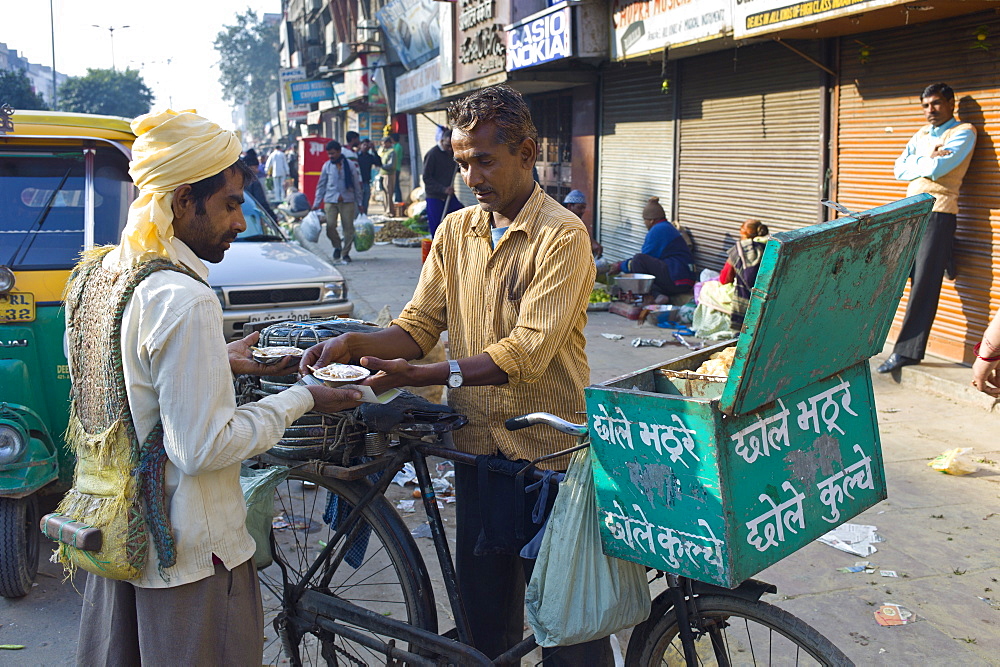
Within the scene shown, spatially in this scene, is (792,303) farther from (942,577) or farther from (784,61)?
(784,61)

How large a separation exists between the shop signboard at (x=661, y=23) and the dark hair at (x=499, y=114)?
6124 mm

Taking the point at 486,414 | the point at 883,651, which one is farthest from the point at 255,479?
the point at 883,651

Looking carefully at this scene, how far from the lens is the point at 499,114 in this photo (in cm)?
247

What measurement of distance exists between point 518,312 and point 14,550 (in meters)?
2.76

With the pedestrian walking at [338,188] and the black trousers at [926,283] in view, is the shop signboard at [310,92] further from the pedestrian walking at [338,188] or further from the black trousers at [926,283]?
the black trousers at [926,283]

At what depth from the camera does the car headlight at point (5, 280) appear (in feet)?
13.4

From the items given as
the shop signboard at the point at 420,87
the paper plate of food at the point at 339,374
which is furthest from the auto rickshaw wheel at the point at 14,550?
the shop signboard at the point at 420,87

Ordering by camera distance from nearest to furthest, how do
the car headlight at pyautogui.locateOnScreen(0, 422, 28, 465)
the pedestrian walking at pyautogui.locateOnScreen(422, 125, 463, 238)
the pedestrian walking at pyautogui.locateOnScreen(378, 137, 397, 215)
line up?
the car headlight at pyautogui.locateOnScreen(0, 422, 28, 465)
the pedestrian walking at pyautogui.locateOnScreen(422, 125, 463, 238)
the pedestrian walking at pyautogui.locateOnScreen(378, 137, 397, 215)

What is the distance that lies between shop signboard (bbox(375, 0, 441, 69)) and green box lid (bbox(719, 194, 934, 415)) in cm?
1793

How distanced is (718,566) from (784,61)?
7860mm

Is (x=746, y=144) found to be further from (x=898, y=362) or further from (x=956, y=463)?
(x=956, y=463)

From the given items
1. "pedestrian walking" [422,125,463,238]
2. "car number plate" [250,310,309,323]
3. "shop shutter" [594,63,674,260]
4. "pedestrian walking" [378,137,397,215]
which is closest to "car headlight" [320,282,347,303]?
"car number plate" [250,310,309,323]

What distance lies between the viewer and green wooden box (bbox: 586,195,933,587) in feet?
6.10

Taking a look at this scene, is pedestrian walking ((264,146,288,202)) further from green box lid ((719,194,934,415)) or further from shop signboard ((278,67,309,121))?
green box lid ((719,194,934,415))
